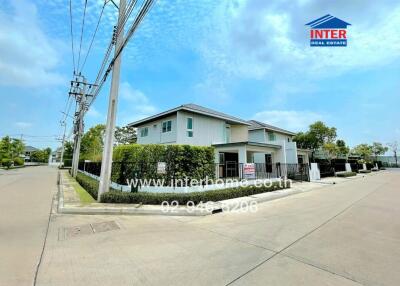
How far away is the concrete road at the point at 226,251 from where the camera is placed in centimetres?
356

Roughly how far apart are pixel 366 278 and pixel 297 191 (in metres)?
11.5

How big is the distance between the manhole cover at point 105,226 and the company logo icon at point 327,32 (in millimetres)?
12223

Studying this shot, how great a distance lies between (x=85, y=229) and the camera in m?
6.41

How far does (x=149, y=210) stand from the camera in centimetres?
833

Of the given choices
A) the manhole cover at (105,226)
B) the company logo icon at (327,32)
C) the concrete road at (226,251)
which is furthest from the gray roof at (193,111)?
the manhole cover at (105,226)

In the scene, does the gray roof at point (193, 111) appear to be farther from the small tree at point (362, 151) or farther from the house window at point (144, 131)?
the small tree at point (362, 151)

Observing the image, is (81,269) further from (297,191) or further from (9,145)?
(9,145)

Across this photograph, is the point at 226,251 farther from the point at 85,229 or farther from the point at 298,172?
the point at 298,172

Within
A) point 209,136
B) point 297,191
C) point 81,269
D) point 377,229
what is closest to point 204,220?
point 81,269

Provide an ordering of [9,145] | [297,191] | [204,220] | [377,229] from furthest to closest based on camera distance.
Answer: [9,145], [297,191], [204,220], [377,229]

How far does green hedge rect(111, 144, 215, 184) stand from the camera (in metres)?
11.2

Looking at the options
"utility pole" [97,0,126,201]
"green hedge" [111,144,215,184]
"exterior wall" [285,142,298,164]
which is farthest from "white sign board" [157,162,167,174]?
"exterior wall" [285,142,298,164]

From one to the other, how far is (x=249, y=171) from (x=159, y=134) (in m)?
9.81

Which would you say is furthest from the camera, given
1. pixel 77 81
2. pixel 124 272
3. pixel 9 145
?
pixel 9 145
